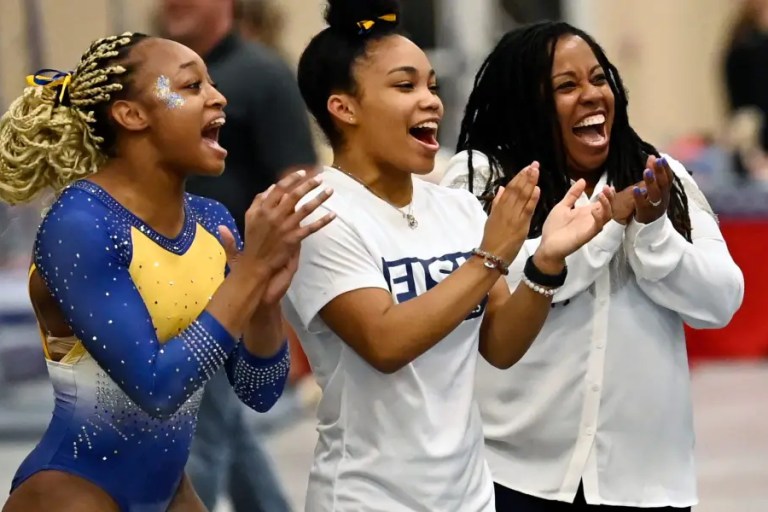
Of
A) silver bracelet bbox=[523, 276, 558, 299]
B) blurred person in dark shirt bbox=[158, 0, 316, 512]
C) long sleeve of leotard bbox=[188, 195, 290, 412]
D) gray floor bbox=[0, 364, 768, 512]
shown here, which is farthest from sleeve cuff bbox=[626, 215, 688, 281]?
gray floor bbox=[0, 364, 768, 512]

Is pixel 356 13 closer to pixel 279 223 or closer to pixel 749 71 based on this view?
pixel 279 223

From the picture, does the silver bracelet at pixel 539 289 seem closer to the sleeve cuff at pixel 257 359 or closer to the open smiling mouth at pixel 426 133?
the open smiling mouth at pixel 426 133

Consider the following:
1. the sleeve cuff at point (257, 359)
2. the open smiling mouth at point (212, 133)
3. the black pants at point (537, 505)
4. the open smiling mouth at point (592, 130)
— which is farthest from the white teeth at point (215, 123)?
the black pants at point (537, 505)

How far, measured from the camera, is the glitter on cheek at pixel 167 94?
2607 millimetres

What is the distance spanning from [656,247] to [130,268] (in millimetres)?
1077

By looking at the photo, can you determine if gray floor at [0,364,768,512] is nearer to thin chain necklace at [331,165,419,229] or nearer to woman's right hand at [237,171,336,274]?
thin chain necklace at [331,165,419,229]

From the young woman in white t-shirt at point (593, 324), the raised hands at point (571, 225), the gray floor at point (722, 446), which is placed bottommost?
the gray floor at point (722, 446)

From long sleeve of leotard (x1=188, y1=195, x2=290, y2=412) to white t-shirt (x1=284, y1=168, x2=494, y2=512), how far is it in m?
0.07

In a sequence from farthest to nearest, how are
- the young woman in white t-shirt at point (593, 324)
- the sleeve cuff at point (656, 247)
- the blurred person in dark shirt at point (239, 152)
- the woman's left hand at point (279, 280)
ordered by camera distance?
the blurred person in dark shirt at point (239, 152) < the young woman in white t-shirt at point (593, 324) < the sleeve cuff at point (656, 247) < the woman's left hand at point (279, 280)

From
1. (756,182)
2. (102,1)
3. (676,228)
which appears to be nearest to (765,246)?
(756,182)

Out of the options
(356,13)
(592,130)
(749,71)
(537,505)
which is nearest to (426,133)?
(356,13)

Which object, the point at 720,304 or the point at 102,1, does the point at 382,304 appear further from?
the point at 102,1

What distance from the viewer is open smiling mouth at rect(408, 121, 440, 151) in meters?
2.81

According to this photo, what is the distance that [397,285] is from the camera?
8.95 feet
